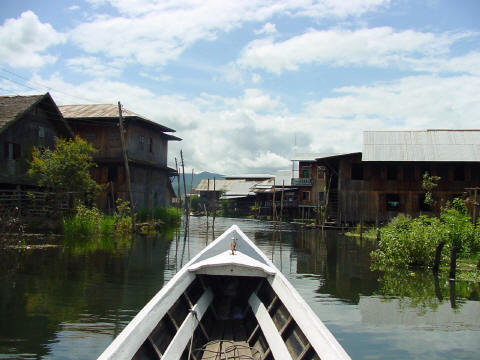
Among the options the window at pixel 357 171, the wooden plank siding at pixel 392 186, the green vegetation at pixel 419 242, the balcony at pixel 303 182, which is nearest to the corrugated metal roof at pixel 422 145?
the wooden plank siding at pixel 392 186

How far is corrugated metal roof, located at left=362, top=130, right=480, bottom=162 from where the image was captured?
31.2 meters

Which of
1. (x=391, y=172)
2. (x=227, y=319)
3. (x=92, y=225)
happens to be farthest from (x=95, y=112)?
(x=227, y=319)

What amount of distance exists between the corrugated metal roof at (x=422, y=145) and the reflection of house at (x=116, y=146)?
1580cm

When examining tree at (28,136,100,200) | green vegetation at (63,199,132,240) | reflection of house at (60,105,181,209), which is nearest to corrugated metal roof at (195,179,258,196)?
reflection of house at (60,105,181,209)

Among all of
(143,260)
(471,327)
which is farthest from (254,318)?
(143,260)

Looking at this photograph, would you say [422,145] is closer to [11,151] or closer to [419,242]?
[419,242]

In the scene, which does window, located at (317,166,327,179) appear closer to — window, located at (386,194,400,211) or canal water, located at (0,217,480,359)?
window, located at (386,194,400,211)

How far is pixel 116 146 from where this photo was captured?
33469mm

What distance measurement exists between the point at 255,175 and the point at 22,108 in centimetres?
6675

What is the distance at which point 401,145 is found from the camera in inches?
1286

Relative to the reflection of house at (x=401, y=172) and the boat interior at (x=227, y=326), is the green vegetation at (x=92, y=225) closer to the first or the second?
the reflection of house at (x=401, y=172)

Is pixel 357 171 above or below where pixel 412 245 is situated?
above

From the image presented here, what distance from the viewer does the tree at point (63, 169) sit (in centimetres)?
2420

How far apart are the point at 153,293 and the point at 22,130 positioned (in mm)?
18786
